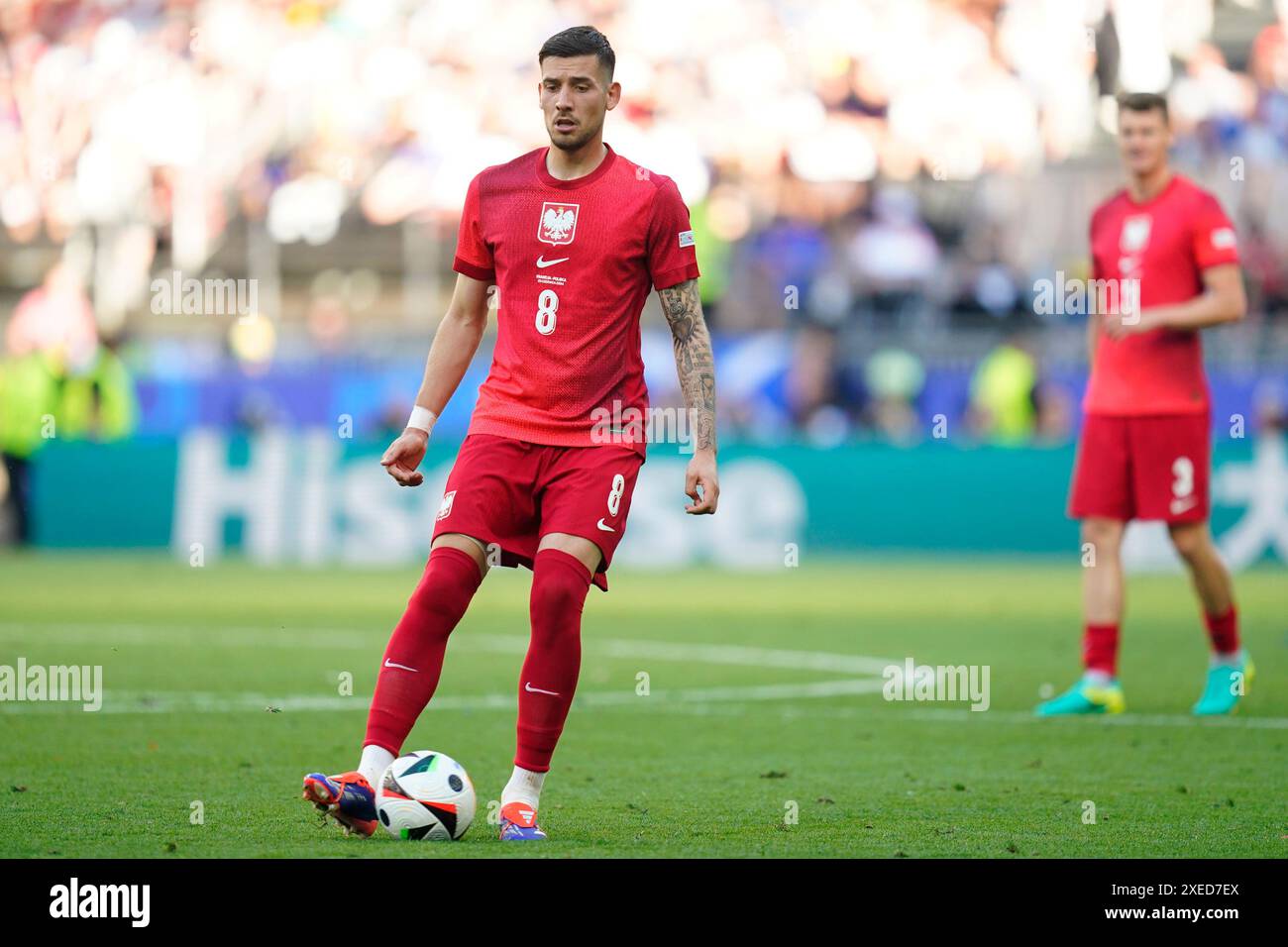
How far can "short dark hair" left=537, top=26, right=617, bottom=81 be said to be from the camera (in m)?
5.71

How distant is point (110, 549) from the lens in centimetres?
1997

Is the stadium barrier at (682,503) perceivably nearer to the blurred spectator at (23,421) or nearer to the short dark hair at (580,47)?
the blurred spectator at (23,421)

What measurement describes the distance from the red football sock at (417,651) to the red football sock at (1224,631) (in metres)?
4.55

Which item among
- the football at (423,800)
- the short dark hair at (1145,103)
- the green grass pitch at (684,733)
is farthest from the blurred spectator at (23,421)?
the football at (423,800)

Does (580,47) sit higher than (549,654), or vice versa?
(580,47)

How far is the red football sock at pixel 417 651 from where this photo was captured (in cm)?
559

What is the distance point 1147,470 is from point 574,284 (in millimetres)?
3930

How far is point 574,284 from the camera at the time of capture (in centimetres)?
581

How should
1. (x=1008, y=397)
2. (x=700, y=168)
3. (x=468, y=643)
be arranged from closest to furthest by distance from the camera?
(x=468, y=643), (x=1008, y=397), (x=700, y=168)

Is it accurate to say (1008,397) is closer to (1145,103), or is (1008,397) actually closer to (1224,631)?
(1224,631)

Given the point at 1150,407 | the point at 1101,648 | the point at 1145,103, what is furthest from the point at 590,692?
the point at 1145,103

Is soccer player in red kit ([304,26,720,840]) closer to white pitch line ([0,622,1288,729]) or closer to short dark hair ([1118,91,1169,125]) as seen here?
white pitch line ([0,622,1288,729])

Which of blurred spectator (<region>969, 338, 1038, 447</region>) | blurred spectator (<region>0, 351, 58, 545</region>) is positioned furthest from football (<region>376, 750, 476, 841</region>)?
blurred spectator (<region>969, 338, 1038, 447</region>)

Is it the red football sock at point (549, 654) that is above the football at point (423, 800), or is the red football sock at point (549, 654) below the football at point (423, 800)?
above
